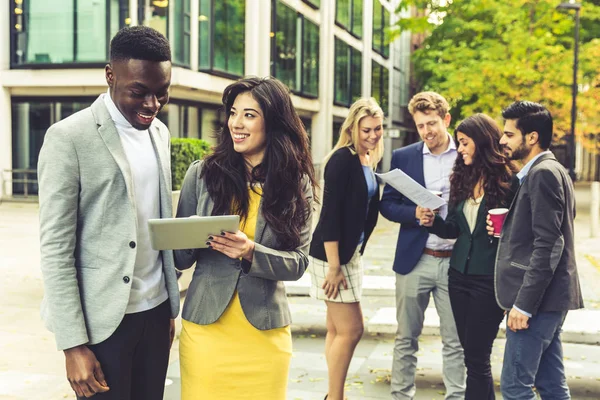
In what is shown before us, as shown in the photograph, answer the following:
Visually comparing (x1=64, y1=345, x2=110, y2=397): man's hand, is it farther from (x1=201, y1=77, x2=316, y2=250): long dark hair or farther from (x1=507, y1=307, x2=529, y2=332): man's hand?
(x1=507, y1=307, x2=529, y2=332): man's hand

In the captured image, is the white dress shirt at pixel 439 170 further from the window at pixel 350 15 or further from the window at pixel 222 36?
the window at pixel 350 15

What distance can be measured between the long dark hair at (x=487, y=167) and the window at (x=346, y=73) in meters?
33.9

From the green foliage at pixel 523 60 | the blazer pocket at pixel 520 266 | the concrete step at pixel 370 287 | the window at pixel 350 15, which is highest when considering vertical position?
the window at pixel 350 15

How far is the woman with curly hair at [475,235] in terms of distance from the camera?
14.0 ft

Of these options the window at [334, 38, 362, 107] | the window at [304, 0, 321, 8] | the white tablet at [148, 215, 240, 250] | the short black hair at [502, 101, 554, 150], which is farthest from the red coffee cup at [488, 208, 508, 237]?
the window at [334, 38, 362, 107]

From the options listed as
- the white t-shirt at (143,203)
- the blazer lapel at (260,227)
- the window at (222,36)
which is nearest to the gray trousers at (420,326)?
the blazer lapel at (260,227)

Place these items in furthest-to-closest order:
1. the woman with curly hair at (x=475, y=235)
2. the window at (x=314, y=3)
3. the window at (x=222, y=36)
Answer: the window at (x=314, y=3) < the window at (x=222, y=36) < the woman with curly hair at (x=475, y=235)

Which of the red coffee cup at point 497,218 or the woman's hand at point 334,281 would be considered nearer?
the red coffee cup at point 497,218

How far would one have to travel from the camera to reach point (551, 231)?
11.9 ft

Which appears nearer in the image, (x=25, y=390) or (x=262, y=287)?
(x=262, y=287)

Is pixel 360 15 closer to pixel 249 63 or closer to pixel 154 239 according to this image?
pixel 249 63

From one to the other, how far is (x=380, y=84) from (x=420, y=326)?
44030 mm

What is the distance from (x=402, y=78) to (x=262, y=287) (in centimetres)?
5487

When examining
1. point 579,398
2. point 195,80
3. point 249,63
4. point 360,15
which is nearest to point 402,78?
point 360,15
